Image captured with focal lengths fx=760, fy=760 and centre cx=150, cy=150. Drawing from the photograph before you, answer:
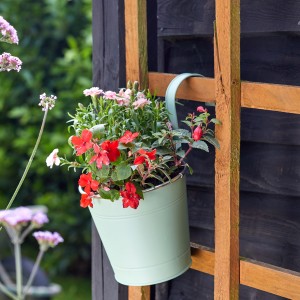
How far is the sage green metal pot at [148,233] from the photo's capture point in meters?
1.88

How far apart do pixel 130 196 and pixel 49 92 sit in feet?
9.01

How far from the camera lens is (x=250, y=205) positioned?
2119 mm

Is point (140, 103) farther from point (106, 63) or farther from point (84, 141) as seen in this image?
point (106, 63)

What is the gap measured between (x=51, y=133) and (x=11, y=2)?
83 cm

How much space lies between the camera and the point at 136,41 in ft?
6.83

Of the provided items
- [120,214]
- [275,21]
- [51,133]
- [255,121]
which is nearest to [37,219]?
[120,214]

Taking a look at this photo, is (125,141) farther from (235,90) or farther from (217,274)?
(217,274)

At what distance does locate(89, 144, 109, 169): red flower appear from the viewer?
5.76 feet

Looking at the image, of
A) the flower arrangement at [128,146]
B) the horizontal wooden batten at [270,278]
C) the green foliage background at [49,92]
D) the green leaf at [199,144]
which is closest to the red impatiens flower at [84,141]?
the flower arrangement at [128,146]

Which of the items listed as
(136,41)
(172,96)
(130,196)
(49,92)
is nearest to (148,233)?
(130,196)

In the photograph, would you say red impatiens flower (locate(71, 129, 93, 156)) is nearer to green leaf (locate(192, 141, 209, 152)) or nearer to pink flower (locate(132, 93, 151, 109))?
pink flower (locate(132, 93, 151, 109))

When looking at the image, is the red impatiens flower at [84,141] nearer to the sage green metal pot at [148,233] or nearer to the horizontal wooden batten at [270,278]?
the sage green metal pot at [148,233]

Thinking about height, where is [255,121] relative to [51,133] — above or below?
above

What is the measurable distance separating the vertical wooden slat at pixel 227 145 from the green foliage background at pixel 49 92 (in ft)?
8.22
